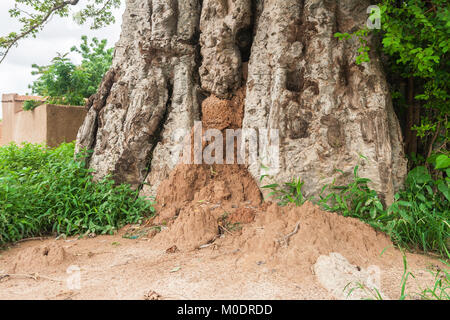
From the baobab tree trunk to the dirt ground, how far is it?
2.64 ft

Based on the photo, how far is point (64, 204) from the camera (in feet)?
11.3

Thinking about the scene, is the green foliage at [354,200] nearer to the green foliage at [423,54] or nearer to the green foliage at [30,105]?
the green foliage at [423,54]

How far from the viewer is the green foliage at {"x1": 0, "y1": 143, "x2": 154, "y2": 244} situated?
10.6 feet

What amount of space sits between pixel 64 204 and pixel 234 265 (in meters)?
2.18

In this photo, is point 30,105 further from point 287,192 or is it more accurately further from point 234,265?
point 234,265

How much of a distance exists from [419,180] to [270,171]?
4.81 ft

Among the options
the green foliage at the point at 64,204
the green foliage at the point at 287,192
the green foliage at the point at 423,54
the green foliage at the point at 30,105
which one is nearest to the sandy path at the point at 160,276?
the green foliage at the point at 64,204

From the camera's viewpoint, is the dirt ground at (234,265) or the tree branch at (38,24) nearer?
the dirt ground at (234,265)

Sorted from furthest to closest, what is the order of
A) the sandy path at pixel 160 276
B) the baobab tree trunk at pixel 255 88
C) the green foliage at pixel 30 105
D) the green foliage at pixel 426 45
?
the green foliage at pixel 30 105, the baobab tree trunk at pixel 255 88, the green foliage at pixel 426 45, the sandy path at pixel 160 276

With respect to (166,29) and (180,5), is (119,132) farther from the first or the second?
(180,5)

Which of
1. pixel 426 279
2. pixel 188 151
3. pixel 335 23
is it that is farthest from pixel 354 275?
Result: pixel 335 23

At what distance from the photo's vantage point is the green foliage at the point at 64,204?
3.22 meters

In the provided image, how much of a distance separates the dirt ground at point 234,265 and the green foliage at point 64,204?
0.36m

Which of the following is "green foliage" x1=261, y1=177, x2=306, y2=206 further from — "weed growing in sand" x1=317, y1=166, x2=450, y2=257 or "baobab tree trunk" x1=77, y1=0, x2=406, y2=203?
"weed growing in sand" x1=317, y1=166, x2=450, y2=257
